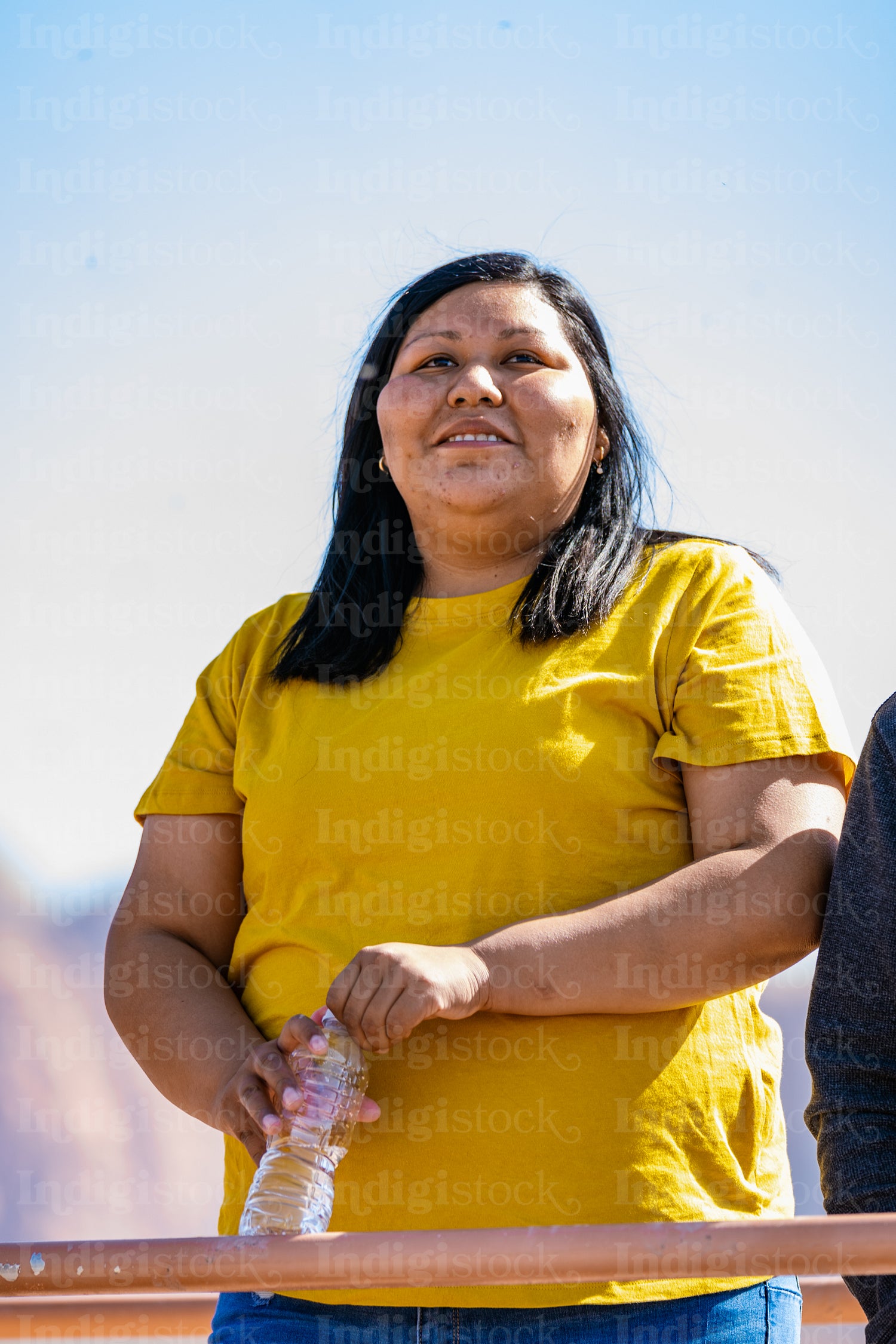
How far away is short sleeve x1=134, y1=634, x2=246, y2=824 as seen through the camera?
1604mm

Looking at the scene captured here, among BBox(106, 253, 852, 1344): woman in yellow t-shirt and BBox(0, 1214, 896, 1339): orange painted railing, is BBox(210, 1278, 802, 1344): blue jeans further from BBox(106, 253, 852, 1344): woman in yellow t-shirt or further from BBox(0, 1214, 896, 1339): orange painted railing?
BBox(0, 1214, 896, 1339): orange painted railing

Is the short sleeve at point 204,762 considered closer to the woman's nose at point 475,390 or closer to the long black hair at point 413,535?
the long black hair at point 413,535

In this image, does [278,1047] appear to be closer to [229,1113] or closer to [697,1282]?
[229,1113]

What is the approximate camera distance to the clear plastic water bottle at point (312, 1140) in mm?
1257

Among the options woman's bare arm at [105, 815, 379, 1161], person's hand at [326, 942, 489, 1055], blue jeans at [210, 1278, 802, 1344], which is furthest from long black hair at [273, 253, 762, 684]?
blue jeans at [210, 1278, 802, 1344]

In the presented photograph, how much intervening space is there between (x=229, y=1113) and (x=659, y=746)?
0.55m

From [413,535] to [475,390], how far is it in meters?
0.25

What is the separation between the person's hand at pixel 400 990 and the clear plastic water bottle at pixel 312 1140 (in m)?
0.04

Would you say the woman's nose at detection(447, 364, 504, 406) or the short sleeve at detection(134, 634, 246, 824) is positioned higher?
the woman's nose at detection(447, 364, 504, 406)

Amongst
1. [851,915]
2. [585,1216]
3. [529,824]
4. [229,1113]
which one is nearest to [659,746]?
[529,824]

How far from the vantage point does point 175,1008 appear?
146 cm

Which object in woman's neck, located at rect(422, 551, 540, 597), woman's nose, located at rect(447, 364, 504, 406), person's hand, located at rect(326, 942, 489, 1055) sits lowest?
person's hand, located at rect(326, 942, 489, 1055)

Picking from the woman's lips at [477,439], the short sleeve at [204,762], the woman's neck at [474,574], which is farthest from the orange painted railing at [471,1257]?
the woman's lips at [477,439]

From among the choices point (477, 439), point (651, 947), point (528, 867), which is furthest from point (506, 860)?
point (477, 439)
